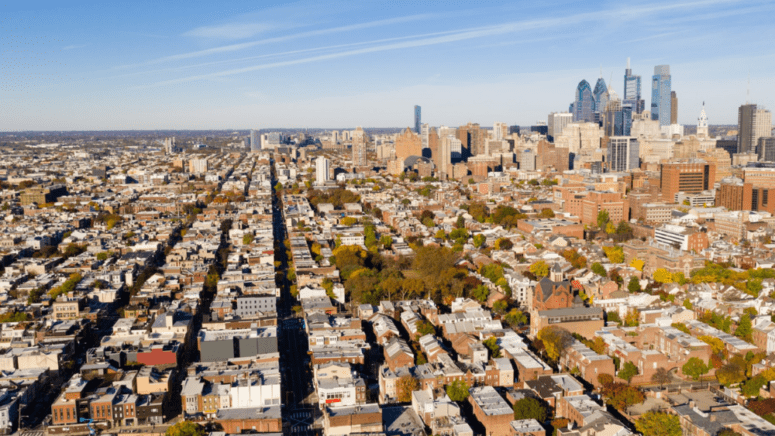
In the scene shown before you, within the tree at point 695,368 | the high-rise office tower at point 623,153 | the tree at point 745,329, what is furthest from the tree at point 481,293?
the high-rise office tower at point 623,153

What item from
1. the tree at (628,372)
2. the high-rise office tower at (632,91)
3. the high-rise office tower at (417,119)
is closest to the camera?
the tree at (628,372)

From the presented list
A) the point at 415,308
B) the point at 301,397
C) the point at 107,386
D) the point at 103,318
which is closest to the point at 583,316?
the point at 415,308

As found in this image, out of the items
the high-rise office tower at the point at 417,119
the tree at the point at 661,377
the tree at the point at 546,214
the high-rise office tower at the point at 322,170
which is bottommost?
the tree at the point at 661,377

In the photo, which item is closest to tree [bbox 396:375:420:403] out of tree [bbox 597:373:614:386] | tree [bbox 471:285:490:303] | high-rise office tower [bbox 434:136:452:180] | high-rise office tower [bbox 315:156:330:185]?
tree [bbox 597:373:614:386]

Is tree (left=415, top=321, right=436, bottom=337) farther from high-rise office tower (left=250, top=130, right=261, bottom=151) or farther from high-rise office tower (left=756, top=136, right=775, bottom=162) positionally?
high-rise office tower (left=250, top=130, right=261, bottom=151)

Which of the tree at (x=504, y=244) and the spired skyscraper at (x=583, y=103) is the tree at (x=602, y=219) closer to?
the tree at (x=504, y=244)

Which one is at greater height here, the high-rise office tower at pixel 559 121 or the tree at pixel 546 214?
the high-rise office tower at pixel 559 121
